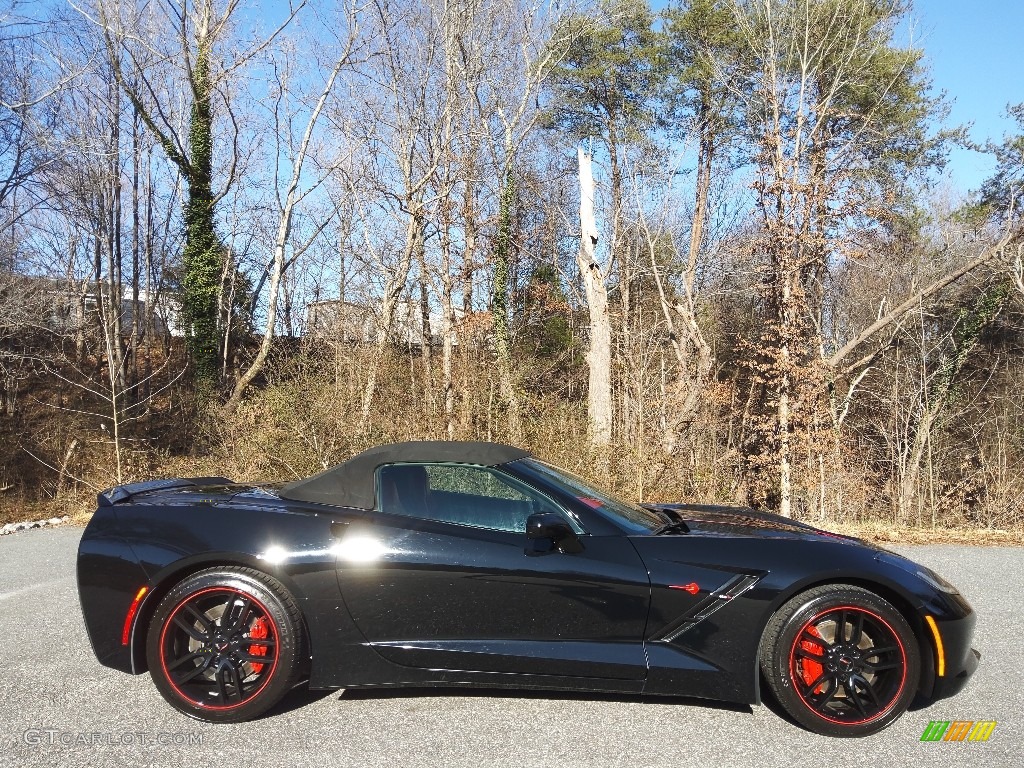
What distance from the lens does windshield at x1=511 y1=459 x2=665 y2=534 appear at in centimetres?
337

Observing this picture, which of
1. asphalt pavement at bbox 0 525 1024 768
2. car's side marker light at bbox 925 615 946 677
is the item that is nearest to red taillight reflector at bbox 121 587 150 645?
asphalt pavement at bbox 0 525 1024 768

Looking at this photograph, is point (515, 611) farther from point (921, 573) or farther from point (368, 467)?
point (921, 573)

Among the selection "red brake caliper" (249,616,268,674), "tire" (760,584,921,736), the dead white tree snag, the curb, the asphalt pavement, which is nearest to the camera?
the asphalt pavement

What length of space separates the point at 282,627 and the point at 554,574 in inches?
48.8

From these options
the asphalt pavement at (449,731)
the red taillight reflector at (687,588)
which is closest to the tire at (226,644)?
the asphalt pavement at (449,731)

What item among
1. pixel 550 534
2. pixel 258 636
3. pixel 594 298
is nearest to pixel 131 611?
pixel 258 636

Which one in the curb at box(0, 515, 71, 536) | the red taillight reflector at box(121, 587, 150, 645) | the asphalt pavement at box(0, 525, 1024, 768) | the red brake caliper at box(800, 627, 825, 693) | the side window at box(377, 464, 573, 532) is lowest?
the curb at box(0, 515, 71, 536)

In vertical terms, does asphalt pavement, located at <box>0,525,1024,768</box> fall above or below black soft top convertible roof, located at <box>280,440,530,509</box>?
below

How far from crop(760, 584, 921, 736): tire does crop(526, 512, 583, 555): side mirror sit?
926mm

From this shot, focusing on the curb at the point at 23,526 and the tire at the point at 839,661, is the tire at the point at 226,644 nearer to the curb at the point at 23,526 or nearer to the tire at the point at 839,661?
the tire at the point at 839,661

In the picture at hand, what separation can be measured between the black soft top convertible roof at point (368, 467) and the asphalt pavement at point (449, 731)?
0.96m

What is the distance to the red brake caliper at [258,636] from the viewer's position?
10.3 feet

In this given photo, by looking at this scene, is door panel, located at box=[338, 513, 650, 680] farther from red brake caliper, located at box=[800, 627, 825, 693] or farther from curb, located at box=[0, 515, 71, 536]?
curb, located at box=[0, 515, 71, 536]

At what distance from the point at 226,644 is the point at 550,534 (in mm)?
1555
